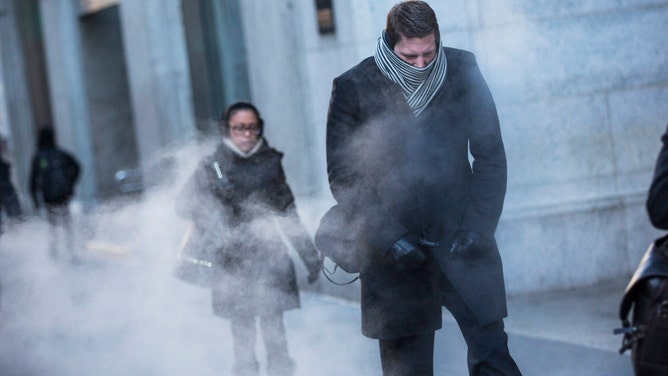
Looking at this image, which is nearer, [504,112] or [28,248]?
[504,112]

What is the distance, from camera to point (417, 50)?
11.1ft

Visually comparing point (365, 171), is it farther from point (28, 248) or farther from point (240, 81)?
point (28, 248)

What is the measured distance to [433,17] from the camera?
11.2 ft

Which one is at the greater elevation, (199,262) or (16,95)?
(16,95)

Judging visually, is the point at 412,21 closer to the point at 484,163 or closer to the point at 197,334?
the point at 484,163

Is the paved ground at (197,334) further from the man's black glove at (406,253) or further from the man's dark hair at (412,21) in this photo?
the man's dark hair at (412,21)

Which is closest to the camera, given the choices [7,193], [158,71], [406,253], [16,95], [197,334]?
[406,253]

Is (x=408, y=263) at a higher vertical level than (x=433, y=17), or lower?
lower

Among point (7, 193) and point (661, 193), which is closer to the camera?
point (661, 193)

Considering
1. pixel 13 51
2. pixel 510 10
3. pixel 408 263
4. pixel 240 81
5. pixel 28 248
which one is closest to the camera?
pixel 408 263

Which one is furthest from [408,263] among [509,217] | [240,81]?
[240,81]

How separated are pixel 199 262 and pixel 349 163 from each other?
175cm

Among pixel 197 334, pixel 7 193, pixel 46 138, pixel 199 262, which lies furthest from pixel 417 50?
pixel 46 138

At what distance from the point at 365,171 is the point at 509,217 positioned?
3566 millimetres
